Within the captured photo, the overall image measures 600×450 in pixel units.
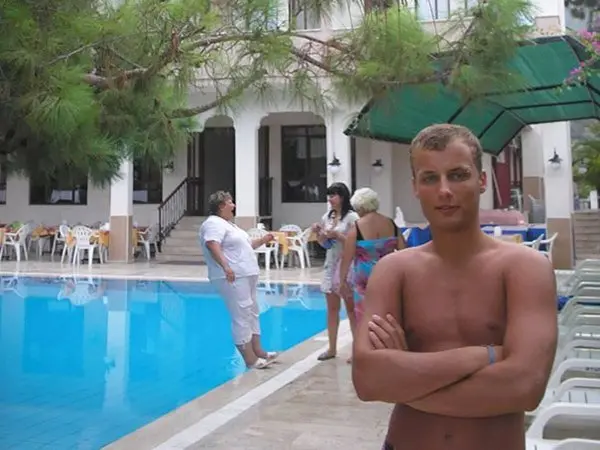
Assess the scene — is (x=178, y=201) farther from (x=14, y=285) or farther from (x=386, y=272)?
(x=386, y=272)

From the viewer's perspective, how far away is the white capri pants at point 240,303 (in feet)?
15.3

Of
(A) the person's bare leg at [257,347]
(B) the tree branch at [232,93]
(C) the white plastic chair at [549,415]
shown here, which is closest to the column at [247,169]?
(A) the person's bare leg at [257,347]

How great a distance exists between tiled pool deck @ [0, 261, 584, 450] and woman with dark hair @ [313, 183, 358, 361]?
0.34 metres

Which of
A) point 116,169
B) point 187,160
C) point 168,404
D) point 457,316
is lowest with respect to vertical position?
point 168,404

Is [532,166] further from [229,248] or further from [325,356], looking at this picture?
[229,248]

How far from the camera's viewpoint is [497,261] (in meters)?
1.14

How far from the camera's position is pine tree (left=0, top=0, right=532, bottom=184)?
2822 millimetres

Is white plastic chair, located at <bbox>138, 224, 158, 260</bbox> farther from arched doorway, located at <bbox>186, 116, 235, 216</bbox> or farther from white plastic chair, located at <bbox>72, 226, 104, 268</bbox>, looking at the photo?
white plastic chair, located at <bbox>72, 226, 104, 268</bbox>

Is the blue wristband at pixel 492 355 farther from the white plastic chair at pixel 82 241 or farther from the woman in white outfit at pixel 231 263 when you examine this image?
the white plastic chair at pixel 82 241

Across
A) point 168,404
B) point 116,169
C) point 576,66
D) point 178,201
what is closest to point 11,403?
point 168,404

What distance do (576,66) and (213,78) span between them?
3.12 metres

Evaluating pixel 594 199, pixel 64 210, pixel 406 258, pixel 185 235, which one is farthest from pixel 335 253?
pixel 594 199

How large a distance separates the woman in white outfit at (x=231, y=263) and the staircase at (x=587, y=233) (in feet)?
35.6

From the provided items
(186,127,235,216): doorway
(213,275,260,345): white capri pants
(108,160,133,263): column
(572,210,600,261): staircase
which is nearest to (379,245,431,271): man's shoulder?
(213,275,260,345): white capri pants
